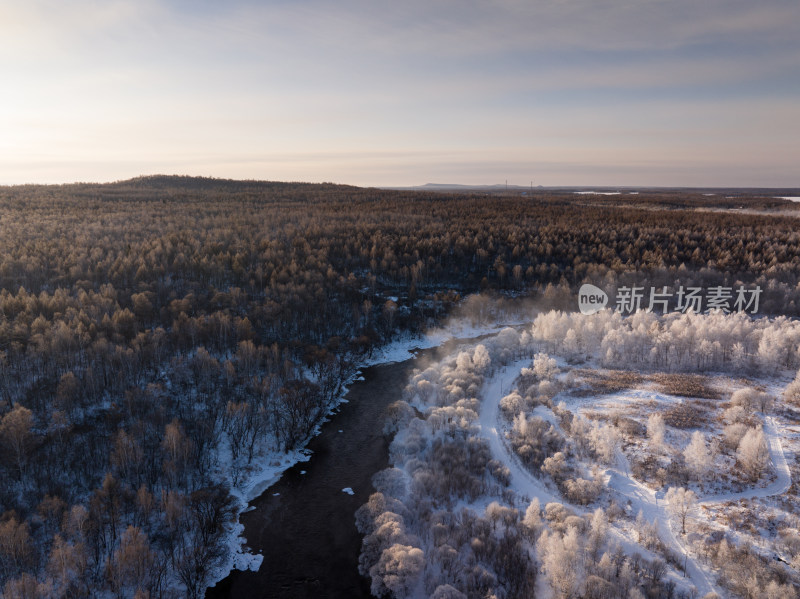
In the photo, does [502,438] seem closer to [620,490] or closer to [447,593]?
[620,490]

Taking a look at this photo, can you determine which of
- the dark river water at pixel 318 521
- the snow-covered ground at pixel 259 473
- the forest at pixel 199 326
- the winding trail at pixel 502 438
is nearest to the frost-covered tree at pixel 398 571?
the dark river water at pixel 318 521

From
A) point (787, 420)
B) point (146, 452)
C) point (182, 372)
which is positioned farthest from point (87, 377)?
point (787, 420)

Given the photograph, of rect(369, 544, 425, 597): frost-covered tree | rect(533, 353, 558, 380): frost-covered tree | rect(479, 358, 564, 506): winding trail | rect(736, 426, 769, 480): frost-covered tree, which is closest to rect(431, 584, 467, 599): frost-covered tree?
rect(369, 544, 425, 597): frost-covered tree

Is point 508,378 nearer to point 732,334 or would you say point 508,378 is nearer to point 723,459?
point 723,459

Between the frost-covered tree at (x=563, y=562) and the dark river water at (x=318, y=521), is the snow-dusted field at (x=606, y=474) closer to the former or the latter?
the frost-covered tree at (x=563, y=562)

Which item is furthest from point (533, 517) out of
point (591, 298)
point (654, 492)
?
point (591, 298)

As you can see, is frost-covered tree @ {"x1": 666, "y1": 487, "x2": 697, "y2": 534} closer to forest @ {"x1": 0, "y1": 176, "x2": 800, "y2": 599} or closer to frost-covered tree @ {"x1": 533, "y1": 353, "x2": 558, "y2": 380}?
forest @ {"x1": 0, "y1": 176, "x2": 800, "y2": 599}
